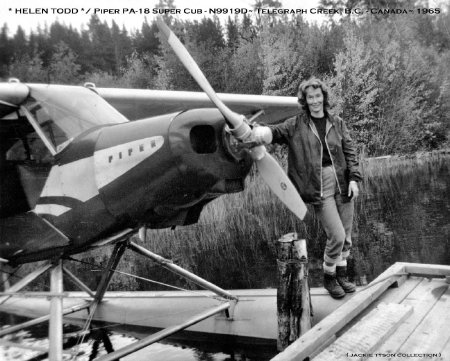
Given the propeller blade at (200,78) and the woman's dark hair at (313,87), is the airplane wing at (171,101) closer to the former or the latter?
the woman's dark hair at (313,87)

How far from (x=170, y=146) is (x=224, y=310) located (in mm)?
2149

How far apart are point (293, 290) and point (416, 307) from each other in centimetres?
78

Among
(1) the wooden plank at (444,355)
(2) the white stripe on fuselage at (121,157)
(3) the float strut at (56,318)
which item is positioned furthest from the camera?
(3) the float strut at (56,318)

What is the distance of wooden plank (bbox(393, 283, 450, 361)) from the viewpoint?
218 cm

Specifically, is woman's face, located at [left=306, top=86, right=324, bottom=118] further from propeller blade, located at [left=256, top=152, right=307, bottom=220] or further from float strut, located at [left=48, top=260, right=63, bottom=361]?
float strut, located at [left=48, top=260, right=63, bottom=361]

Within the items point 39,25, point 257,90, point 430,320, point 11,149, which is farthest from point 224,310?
point 257,90

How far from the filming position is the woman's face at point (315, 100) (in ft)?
9.93

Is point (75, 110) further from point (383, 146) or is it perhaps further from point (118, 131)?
point (383, 146)

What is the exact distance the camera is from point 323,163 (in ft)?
10.1

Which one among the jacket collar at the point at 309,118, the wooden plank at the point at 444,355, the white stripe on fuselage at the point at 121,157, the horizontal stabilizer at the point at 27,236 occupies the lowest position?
the wooden plank at the point at 444,355

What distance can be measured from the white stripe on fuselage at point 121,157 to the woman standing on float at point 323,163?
3.23 ft

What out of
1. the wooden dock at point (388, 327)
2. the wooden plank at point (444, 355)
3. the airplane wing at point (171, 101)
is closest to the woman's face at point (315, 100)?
the wooden dock at point (388, 327)

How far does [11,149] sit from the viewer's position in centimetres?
360

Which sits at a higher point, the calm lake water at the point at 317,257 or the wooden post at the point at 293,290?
the wooden post at the point at 293,290
